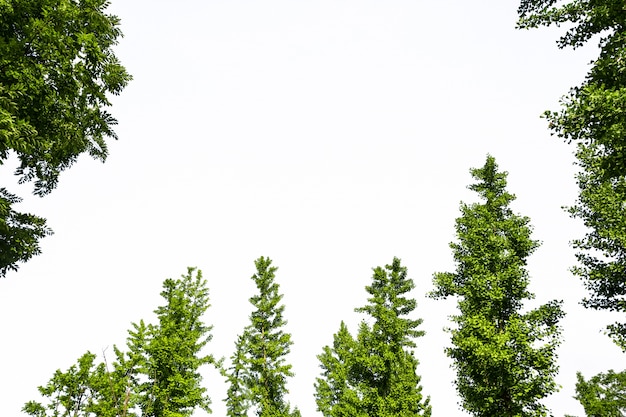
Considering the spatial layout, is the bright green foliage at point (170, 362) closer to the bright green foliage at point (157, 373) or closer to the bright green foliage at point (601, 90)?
the bright green foliage at point (157, 373)

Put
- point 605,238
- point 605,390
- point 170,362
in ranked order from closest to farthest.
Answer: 1. point 605,238
2. point 170,362
3. point 605,390

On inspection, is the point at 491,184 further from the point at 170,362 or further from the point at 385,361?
the point at 170,362

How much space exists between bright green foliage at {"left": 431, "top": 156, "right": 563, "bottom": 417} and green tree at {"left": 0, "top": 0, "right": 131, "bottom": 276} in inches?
594

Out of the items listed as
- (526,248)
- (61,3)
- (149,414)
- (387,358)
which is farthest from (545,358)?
(149,414)

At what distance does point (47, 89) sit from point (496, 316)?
17.3m

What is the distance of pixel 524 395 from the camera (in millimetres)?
14422

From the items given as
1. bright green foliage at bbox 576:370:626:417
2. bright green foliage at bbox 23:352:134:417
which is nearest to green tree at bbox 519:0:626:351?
bright green foliage at bbox 576:370:626:417

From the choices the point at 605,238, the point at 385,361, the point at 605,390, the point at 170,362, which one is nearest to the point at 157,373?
the point at 170,362

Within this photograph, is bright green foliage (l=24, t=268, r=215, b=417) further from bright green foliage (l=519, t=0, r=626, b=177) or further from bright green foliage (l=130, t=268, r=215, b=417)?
bright green foliage (l=519, t=0, r=626, b=177)

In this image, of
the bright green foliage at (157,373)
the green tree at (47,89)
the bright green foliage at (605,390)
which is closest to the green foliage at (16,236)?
the green tree at (47,89)

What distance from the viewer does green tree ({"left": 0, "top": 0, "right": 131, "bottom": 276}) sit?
329 inches

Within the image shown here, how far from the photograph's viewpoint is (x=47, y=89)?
29.5 ft

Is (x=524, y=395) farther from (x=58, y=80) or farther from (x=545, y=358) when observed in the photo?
(x=58, y=80)

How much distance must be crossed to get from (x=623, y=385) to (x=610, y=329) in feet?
75.1
